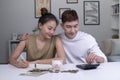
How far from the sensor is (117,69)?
2148 mm

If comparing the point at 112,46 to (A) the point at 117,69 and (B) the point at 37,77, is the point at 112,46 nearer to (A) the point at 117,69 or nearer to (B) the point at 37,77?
(A) the point at 117,69

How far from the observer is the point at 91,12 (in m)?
7.15

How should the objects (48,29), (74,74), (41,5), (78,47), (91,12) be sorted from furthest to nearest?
(91,12), (41,5), (78,47), (48,29), (74,74)

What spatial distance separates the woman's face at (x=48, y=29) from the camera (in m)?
2.44

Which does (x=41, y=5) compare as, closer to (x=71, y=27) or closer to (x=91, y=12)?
(x=91, y=12)

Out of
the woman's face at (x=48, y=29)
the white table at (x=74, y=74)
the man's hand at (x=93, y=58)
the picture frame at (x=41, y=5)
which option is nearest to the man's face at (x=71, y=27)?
the woman's face at (x=48, y=29)

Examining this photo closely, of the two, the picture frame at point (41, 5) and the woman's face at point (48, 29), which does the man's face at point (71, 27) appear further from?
the picture frame at point (41, 5)

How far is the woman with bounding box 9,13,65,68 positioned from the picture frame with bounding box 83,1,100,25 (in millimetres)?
4637

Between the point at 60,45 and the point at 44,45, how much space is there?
0.15 meters

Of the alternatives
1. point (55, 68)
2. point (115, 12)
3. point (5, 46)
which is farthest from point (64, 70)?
point (5, 46)

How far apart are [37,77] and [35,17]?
5.30 metres

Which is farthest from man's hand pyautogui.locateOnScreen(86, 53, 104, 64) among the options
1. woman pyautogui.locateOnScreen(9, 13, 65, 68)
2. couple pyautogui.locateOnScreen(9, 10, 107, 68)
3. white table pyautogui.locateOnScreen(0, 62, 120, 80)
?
woman pyautogui.locateOnScreen(9, 13, 65, 68)

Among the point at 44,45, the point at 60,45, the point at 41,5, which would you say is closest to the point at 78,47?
the point at 60,45

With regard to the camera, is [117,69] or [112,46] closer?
[117,69]
